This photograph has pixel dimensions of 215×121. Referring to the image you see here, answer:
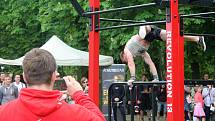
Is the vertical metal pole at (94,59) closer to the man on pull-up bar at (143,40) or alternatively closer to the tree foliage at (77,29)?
the man on pull-up bar at (143,40)

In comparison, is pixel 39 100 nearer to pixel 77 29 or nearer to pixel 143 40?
pixel 143 40

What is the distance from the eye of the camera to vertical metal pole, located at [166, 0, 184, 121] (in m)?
5.16

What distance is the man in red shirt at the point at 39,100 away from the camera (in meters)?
2.53

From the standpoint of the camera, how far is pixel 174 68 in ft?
17.0

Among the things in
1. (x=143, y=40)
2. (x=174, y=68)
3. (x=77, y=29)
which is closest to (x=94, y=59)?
(x=143, y=40)

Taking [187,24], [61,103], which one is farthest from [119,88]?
[187,24]

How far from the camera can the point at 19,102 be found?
261 centimetres

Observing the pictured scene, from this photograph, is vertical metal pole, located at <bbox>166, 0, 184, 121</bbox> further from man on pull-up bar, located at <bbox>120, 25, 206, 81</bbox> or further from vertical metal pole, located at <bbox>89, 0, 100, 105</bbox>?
man on pull-up bar, located at <bbox>120, 25, 206, 81</bbox>

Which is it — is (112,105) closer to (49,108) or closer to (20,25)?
(49,108)

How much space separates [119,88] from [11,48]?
17885 mm

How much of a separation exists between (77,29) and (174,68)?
13.5m

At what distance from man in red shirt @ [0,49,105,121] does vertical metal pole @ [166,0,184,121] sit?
2.65 meters

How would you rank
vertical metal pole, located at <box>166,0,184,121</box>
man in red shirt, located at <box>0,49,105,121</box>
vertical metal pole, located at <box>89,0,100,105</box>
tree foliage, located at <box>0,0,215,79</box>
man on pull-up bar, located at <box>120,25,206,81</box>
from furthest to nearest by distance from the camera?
tree foliage, located at <box>0,0,215,79</box>
man on pull-up bar, located at <box>120,25,206,81</box>
vertical metal pole, located at <box>89,0,100,105</box>
vertical metal pole, located at <box>166,0,184,121</box>
man in red shirt, located at <box>0,49,105,121</box>

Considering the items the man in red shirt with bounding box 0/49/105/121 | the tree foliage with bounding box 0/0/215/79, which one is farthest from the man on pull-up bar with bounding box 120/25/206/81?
the man in red shirt with bounding box 0/49/105/121
